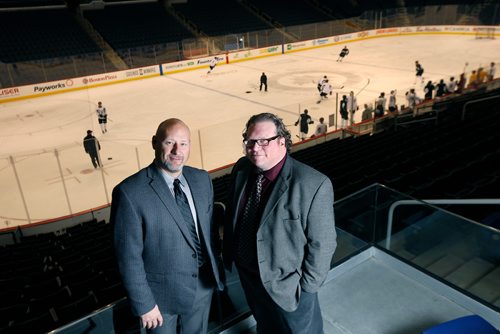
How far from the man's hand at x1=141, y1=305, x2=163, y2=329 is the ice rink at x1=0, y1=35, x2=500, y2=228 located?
26.4 ft

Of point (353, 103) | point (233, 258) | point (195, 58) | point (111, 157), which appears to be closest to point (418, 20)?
point (195, 58)

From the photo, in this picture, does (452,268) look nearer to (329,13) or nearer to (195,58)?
(195,58)

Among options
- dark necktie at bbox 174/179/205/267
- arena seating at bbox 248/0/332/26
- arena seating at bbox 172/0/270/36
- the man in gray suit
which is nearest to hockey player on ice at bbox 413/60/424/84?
arena seating at bbox 172/0/270/36

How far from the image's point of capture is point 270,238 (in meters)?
2.50

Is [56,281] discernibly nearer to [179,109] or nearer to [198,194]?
[198,194]

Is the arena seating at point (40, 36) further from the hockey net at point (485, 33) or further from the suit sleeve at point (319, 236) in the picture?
the hockey net at point (485, 33)

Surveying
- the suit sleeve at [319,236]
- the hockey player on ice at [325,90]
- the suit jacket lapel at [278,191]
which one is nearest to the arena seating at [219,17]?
the hockey player on ice at [325,90]

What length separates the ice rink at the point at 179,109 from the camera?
10.4m

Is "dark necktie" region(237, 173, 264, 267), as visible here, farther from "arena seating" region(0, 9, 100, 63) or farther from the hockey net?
the hockey net

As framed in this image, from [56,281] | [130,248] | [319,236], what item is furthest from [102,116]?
[319,236]

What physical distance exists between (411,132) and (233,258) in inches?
422

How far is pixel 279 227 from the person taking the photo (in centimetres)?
246

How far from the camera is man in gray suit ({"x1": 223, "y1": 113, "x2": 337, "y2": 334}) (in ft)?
7.89

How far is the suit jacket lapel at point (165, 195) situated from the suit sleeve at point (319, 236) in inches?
30.2
